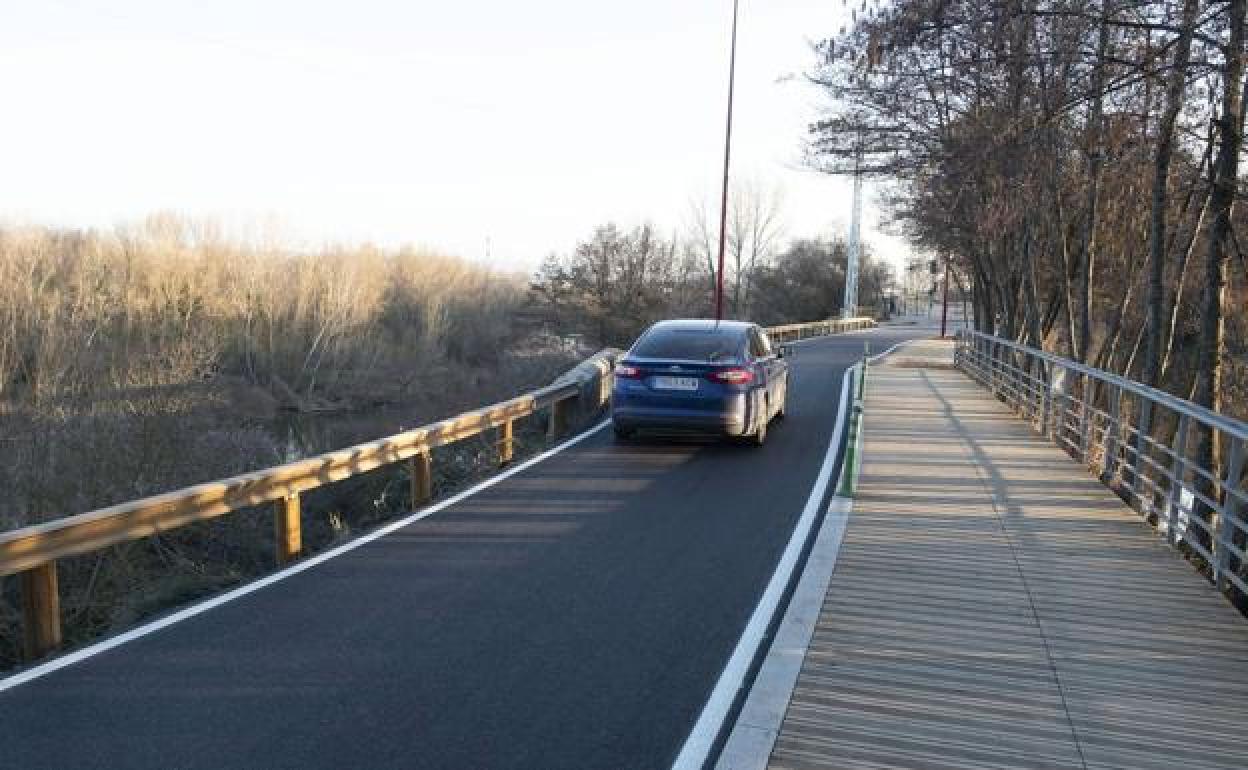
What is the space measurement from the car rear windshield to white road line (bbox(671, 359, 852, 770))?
3488 mm

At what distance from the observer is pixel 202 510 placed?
277 inches

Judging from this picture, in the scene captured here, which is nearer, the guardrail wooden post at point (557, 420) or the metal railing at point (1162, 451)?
the metal railing at point (1162, 451)

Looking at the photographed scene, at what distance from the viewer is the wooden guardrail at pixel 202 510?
5.71 meters

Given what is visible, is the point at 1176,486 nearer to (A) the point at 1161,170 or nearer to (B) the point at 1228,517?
(B) the point at 1228,517

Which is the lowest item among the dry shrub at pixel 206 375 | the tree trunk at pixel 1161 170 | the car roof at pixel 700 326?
the dry shrub at pixel 206 375

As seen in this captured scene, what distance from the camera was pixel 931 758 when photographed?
4305 millimetres

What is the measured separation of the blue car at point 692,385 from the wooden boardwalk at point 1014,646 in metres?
2.63

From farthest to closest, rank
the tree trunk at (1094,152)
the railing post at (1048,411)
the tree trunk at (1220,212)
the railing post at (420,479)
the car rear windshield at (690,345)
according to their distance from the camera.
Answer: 1. the railing post at (1048,411)
2. the car rear windshield at (690,345)
3. the tree trunk at (1094,152)
4. the tree trunk at (1220,212)
5. the railing post at (420,479)

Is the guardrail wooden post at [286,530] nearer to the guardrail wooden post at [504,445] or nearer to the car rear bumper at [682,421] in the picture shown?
the guardrail wooden post at [504,445]

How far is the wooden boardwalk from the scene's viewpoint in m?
4.47

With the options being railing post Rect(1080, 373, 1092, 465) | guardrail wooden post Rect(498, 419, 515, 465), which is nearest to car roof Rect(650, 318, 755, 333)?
guardrail wooden post Rect(498, 419, 515, 465)

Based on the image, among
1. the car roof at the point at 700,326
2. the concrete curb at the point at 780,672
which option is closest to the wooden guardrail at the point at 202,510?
the car roof at the point at 700,326

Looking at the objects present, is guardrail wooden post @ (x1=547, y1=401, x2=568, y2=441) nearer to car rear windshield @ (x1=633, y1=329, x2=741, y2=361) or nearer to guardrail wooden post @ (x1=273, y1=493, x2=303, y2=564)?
car rear windshield @ (x1=633, y1=329, x2=741, y2=361)

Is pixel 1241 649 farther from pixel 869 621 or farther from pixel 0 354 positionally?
pixel 0 354
